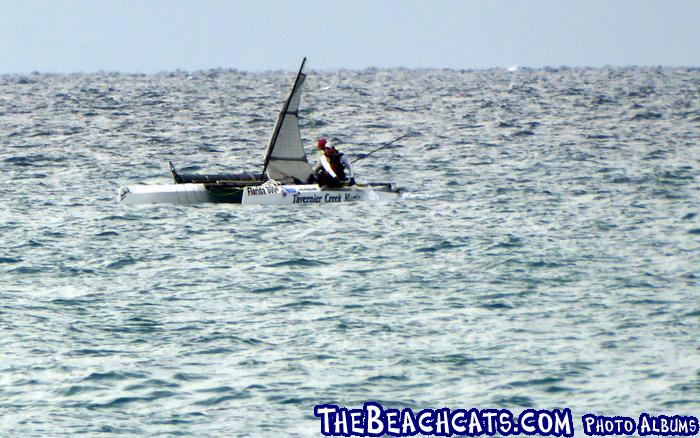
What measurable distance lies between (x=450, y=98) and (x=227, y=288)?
271 feet

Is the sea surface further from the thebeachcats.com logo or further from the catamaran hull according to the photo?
the catamaran hull

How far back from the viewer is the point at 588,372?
587 inches

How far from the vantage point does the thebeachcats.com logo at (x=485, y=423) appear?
514 inches

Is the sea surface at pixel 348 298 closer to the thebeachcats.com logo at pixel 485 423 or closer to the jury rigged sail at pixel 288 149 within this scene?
the thebeachcats.com logo at pixel 485 423

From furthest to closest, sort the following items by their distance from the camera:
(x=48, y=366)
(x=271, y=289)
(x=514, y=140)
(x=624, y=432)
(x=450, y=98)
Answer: (x=450, y=98) → (x=514, y=140) → (x=271, y=289) → (x=48, y=366) → (x=624, y=432)

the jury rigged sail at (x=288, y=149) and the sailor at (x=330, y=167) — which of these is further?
the jury rigged sail at (x=288, y=149)

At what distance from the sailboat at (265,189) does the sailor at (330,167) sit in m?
0.21

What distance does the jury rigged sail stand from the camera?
105ft

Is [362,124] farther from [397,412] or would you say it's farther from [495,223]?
[397,412]

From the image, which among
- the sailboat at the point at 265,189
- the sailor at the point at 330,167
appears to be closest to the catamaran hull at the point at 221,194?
the sailboat at the point at 265,189

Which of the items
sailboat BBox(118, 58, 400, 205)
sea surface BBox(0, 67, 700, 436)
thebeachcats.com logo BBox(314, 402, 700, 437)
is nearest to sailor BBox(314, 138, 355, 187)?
sailboat BBox(118, 58, 400, 205)

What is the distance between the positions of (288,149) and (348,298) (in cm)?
1359

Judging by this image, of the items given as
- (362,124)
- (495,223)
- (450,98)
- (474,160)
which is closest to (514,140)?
(474,160)

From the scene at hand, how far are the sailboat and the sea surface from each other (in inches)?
21.7
